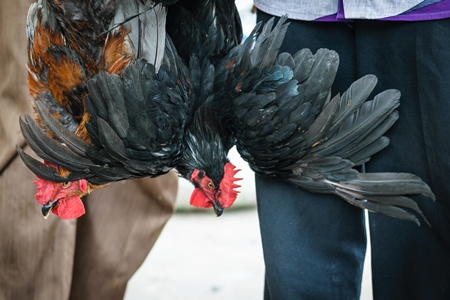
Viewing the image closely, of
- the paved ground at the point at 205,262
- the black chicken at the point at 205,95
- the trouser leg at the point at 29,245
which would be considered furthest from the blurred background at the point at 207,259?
the black chicken at the point at 205,95

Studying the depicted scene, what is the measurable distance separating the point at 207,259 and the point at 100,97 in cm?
181

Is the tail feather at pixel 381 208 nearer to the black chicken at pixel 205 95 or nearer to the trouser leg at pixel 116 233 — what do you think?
the black chicken at pixel 205 95

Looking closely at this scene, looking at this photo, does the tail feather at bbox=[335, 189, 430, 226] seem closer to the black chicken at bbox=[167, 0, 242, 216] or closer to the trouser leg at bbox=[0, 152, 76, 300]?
the black chicken at bbox=[167, 0, 242, 216]

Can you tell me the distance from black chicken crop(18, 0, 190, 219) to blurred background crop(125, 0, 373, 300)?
132 centimetres

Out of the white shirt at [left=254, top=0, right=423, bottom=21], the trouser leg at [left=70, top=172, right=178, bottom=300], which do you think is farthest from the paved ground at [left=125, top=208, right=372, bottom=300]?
the white shirt at [left=254, top=0, right=423, bottom=21]

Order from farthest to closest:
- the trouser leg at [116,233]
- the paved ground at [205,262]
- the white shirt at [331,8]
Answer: the paved ground at [205,262]
the trouser leg at [116,233]
the white shirt at [331,8]

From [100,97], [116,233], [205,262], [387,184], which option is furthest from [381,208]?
[205,262]

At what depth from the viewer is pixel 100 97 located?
5.02ft

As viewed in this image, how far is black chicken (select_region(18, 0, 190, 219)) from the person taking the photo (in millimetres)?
1534

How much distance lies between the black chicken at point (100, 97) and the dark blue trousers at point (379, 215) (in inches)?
11.9

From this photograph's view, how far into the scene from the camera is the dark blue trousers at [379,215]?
1544mm

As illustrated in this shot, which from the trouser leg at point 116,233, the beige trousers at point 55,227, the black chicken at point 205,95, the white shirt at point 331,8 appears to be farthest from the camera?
the trouser leg at point 116,233

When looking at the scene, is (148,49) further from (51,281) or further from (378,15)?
(51,281)

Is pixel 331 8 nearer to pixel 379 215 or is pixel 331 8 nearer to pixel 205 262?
pixel 379 215
